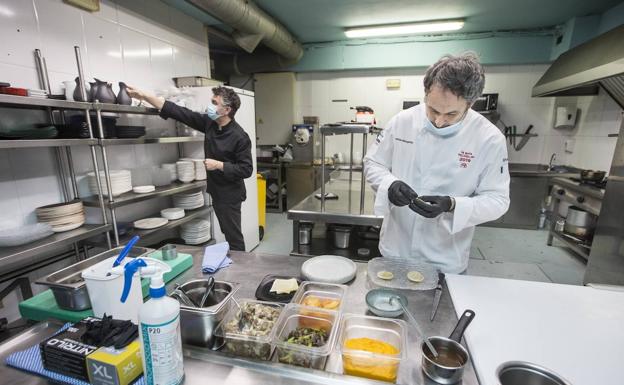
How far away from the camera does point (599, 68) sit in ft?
9.11

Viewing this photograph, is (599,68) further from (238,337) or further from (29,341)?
(29,341)

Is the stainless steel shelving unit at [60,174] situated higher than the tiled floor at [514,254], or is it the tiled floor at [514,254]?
the stainless steel shelving unit at [60,174]

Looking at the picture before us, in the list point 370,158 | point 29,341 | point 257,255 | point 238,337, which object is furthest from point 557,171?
point 29,341

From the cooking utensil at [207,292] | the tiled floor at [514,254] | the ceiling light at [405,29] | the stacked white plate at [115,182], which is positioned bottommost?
the tiled floor at [514,254]

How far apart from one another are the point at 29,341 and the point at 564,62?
521cm

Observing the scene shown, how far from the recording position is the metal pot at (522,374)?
0.75 metres

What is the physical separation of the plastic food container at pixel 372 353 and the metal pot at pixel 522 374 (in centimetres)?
26

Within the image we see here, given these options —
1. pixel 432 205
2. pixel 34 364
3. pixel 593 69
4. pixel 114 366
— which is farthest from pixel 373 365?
pixel 593 69

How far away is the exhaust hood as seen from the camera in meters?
2.66

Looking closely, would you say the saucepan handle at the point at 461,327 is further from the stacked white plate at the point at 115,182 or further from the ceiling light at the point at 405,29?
the ceiling light at the point at 405,29

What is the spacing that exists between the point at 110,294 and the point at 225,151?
178 cm

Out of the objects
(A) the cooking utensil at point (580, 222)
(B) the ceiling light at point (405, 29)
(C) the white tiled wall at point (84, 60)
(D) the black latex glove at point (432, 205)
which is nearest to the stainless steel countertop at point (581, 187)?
(A) the cooking utensil at point (580, 222)

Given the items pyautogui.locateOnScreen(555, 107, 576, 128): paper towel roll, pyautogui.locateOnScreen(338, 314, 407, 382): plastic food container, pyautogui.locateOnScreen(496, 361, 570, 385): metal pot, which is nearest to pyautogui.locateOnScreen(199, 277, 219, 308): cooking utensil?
pyautogui.locateOnScreen(338, 314, 407, 382): plastic food container

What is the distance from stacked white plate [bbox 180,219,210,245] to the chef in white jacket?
2.24m
